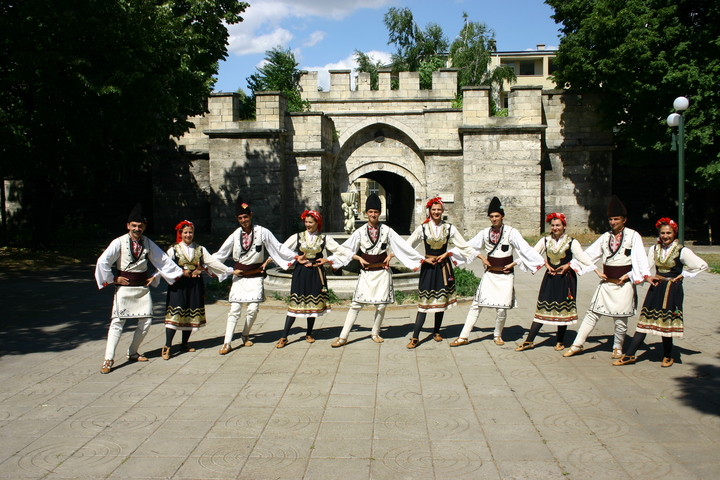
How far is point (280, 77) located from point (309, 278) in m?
22.9

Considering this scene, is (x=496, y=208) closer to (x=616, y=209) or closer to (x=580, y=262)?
(x=580, y=262)

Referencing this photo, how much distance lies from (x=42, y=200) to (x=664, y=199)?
20618 millimetres

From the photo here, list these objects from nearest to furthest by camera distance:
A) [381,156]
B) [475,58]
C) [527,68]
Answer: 1. [381,156]
2. [475,58]
3. [527,68]

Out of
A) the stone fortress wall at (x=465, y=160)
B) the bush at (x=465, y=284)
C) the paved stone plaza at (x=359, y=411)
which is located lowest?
the paved stone plaza at (x=359, y=411)

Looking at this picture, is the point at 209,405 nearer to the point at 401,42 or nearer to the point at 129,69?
the point at 129,69

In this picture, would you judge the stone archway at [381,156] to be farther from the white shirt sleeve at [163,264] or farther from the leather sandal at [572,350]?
the white shirt sleeve at [163,264]

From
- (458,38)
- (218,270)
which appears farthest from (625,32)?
(458,38)

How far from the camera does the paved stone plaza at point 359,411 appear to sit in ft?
13.0

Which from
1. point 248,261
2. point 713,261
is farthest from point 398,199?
point 248,261

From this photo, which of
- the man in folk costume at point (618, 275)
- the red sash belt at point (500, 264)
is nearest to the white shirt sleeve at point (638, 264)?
the man in folk costume at point (618, 275)

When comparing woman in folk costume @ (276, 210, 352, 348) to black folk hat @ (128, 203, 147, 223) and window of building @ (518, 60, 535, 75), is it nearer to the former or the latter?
black folk hat @ (128, 203, 147, 223)

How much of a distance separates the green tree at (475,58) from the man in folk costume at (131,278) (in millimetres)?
31148

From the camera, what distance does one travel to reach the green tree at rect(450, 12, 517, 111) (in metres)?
35.9

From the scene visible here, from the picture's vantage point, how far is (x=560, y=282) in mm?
7051
